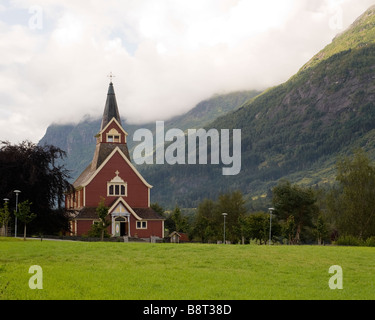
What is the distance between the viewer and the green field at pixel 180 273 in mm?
20781

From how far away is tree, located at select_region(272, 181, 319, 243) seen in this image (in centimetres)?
9106

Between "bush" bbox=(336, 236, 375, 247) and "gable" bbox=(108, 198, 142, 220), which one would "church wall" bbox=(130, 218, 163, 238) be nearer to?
"gable" bbox=(108, 198, 142, 220)

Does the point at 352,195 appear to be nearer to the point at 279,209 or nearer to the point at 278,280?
the point at 279,209

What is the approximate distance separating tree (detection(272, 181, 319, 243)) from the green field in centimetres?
5058

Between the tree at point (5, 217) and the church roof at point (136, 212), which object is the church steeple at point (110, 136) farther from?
the tree at point (5, 217)

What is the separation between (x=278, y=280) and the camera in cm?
2527

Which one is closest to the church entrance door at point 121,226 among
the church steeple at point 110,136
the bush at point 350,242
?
the church steeple at point 110,136

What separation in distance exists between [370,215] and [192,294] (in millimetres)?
70116

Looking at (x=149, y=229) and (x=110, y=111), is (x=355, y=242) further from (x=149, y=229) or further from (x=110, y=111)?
(x=110, y=111)

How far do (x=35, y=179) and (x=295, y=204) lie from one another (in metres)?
43.6

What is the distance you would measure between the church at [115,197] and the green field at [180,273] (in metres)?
34.4

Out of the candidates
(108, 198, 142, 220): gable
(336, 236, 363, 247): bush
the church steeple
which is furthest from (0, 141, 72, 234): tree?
(336, 236, 363, 247): bush

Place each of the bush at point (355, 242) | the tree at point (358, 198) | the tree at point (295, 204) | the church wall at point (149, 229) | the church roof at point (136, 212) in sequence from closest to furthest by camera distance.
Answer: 1. the bush at point (355, 242)
2. the church roof at point (136, 212)
3. the church wall at point (149, 229)
4. the tree at point (358, 198)
5. the tree at point (295, 204)
